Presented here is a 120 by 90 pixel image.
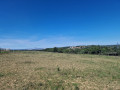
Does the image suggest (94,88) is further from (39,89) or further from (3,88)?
(3,88)

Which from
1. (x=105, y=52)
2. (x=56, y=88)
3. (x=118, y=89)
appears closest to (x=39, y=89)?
(x=56, y=88)

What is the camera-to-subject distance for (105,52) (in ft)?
150

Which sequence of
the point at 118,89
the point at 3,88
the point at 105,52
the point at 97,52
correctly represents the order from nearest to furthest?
1. the point at 3,88
2. the point at 118,89
3. the point at 105,52
4. the point at 97,52

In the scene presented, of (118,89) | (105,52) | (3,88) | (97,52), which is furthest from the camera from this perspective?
(97,52)

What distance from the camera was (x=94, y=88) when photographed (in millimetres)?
4789

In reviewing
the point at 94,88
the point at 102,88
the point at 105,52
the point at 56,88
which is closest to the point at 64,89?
the point at 56,88

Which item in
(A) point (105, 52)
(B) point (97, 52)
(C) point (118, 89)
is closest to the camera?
(C) point (118, 89)

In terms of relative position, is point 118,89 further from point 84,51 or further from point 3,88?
point 84,51

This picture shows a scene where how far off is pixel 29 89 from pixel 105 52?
162ft

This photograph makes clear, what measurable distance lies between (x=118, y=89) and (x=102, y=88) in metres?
0.86

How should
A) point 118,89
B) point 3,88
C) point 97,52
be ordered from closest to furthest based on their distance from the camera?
point 3,88 → point 118,89 → point 97,52

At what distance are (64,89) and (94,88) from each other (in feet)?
5.83

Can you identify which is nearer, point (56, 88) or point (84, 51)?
point (56, 88)

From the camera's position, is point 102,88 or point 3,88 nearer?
point 3,88
